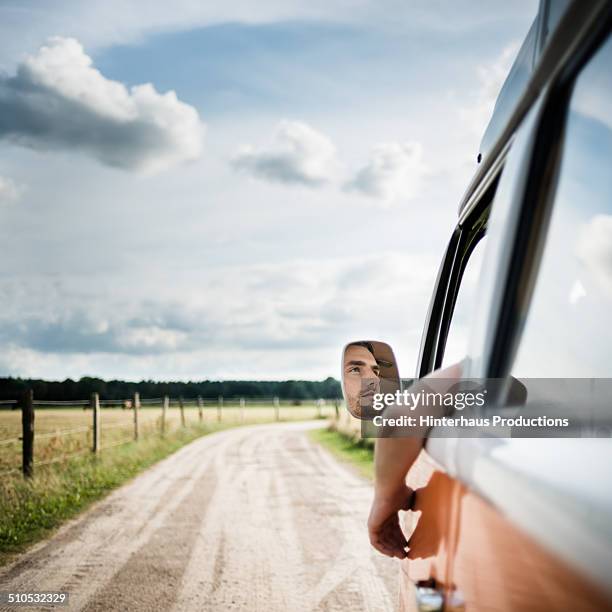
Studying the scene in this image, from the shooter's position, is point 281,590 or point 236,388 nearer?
point 281,590

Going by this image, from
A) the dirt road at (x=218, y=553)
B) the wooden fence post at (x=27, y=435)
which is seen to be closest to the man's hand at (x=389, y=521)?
the dirt road at (x=218, y=553)

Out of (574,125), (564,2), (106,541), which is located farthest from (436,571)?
(106,541)

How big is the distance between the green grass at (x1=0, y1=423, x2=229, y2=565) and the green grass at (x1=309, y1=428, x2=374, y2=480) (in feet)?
14.7

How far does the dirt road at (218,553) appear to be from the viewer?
19.9 ft

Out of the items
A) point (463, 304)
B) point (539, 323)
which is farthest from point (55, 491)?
point (539, 323)

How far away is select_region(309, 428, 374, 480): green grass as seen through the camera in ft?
54.3

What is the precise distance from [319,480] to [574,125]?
43.0 ft

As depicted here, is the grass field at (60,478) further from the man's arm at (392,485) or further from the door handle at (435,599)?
the door handle at (435,599)

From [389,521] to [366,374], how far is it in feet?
1.77

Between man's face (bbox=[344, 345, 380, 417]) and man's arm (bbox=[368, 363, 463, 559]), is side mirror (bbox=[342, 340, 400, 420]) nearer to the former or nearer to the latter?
man's face (bbox=[344, 345, 380, 417])

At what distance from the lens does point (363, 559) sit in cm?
738

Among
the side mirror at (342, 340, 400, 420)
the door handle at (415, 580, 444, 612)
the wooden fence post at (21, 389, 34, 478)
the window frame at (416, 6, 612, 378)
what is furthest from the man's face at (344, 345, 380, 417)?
the wooden fence post at (21, 389, 34, 478)

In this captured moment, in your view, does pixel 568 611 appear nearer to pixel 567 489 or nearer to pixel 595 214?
pixel 567 489

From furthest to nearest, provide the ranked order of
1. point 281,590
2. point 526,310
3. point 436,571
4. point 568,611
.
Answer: point 281,590, point 436,571, point 526,310, point 568,611
